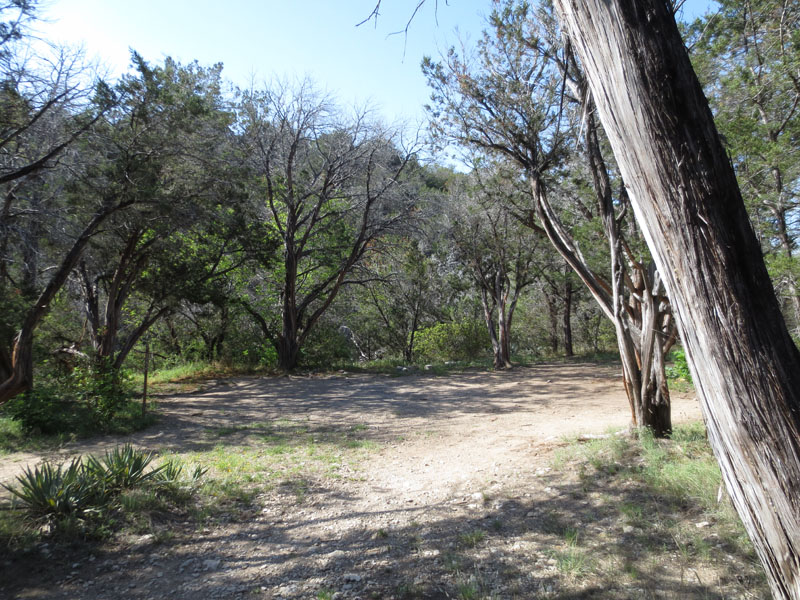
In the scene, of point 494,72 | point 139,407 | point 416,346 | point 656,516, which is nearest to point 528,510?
point 656,516

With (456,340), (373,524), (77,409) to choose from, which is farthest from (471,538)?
(456,340)

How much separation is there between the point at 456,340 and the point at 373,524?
16723 mm

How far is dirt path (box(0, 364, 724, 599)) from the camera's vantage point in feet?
10.2

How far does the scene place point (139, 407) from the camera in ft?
29.4

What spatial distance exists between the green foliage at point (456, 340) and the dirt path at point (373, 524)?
1164cm

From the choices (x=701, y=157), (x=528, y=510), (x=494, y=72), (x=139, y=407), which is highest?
(x=494, y=72)

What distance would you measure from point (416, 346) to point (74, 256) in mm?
15141

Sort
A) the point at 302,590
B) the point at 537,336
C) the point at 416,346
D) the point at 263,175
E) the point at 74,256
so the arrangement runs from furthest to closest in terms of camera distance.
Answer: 1. the point at 537,336
2. the point at 416,346
3. the point at 263,175
4. the point at 74,256
5. the point at 302,590

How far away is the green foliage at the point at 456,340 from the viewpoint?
20.5m

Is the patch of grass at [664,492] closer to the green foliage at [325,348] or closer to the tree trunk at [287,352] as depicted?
the tree trunk at [287,352]

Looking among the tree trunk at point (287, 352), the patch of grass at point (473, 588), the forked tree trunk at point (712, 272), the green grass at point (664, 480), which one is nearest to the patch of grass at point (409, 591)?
the patch of grass at point (473, 588)

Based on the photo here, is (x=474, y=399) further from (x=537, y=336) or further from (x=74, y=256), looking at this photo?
(x=537, y=336)

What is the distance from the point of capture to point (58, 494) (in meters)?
3.81

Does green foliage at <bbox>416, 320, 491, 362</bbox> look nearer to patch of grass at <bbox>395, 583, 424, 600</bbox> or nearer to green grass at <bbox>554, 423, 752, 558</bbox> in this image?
green grass at <bbox>554, 423, 752, 558</bbox>
